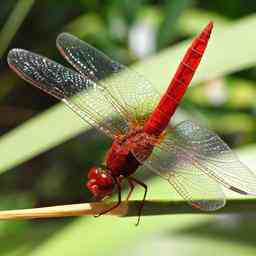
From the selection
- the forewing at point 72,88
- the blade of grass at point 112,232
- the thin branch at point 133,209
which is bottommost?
the blade of grass at point 112,232

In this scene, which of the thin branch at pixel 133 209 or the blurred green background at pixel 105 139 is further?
the blurred green background at pixel 105 139

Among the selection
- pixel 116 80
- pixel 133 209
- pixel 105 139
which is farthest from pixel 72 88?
pixel 105 139

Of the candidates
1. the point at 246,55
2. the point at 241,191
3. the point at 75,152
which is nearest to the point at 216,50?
the point at 246,55

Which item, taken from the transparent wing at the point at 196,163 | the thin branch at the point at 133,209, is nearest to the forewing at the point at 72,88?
the transparent wing at the point at 196,163

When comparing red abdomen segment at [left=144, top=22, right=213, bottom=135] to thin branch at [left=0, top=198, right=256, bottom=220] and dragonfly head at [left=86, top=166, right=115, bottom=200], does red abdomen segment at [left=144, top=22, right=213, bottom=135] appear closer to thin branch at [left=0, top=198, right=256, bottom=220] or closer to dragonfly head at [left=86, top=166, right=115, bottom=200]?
dragonfly head at [left=86, top=166, right=115, bottom=200]

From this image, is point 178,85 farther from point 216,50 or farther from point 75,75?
point 75,75

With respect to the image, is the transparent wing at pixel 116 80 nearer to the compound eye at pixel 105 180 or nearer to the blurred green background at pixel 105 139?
the blurred green background at pixel 105 139

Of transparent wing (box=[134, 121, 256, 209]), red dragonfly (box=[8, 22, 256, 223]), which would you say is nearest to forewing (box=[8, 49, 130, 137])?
red dragonfly (box=[8, 22, 256, 223])

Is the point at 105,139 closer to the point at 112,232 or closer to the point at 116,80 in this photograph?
the point at 116,80
